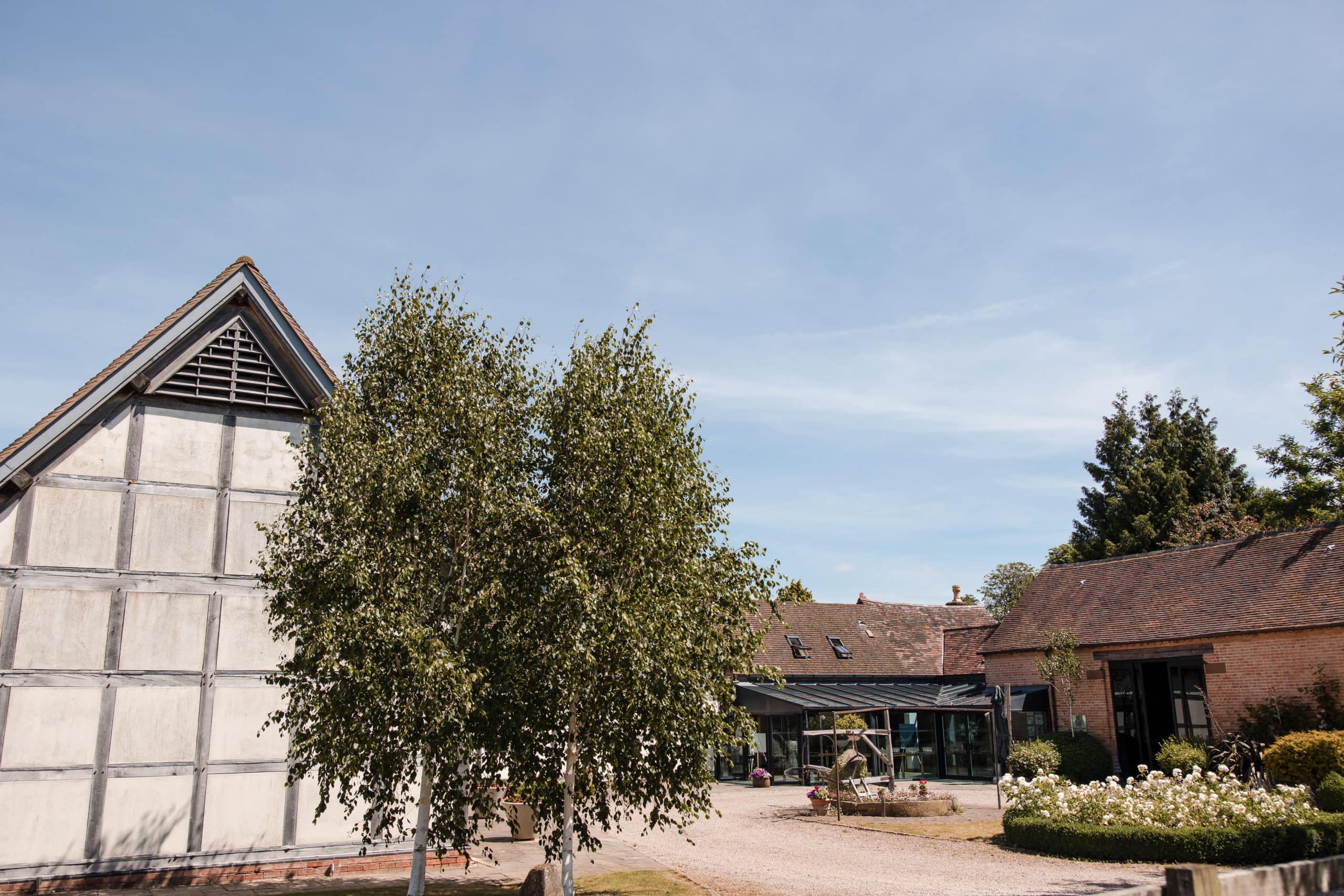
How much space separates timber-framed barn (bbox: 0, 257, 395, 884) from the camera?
12.7 meters

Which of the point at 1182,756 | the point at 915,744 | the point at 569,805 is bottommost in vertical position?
the point at 915,744

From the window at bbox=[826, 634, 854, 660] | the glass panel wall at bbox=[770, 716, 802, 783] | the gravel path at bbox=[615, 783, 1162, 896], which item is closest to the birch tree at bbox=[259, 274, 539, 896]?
the gravel path at bbox=[615, 783, 1162, 896]

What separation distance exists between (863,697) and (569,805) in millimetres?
20455

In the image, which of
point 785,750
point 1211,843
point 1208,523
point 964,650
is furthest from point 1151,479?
point 1211,843

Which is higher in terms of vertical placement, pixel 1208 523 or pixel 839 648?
pixel 1208 523

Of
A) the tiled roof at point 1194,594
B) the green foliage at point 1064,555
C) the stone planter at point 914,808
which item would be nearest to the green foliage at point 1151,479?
the green foliage at point 1064,555

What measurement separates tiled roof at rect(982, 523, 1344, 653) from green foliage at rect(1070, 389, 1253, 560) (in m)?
16.1

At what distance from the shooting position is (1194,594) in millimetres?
26688

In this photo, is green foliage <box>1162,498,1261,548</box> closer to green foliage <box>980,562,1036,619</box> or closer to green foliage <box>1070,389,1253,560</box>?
green foliage <box>1070,389,1253,560</box>

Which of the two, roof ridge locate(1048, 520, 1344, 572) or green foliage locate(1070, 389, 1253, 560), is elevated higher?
green foliage locate(1070, 389, 1253, 560)

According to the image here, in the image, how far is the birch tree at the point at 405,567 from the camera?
408 inches

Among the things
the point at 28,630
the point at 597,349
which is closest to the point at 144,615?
the point at 28,630

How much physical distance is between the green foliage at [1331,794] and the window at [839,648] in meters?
19.5

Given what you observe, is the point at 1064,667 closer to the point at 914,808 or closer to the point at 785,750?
the point at 914,808
